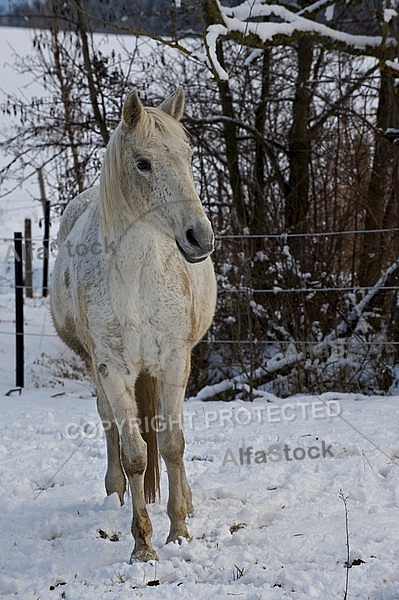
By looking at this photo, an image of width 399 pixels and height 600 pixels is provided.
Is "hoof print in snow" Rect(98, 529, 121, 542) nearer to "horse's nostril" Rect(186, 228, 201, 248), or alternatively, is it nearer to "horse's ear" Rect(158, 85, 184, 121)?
"horse's nostril" Rect(186, 228, 201, 248)

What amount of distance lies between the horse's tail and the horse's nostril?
0.85 m

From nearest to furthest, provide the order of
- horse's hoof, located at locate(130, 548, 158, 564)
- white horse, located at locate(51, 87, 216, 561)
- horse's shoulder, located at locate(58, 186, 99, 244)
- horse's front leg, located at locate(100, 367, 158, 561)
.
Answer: white horse, located at locate(51, 87, 216, 561), horse's hoof, located at locate(130, 548, 158, 564), horse's front leg, located at locate(100, 367, 158, 561), horse's shoulder, located at locate(58, 186, 99, 244)

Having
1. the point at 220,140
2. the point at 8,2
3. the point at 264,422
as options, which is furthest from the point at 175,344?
the point at 8,2

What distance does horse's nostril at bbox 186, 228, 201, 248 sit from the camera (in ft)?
8.38

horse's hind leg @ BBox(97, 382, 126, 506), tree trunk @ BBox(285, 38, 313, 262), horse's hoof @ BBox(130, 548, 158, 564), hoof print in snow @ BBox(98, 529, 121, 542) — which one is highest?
tree trunk @ BBox(285, 38, 313, 262)

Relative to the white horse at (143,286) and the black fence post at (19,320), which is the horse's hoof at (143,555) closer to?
the white horse at (143,286)

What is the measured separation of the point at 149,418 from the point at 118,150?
50.7 inches

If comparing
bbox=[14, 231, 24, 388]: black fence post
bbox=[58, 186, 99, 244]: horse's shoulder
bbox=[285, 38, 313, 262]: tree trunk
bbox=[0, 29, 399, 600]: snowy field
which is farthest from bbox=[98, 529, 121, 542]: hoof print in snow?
bbox=[285, 38, 313, 262]: tree trunk

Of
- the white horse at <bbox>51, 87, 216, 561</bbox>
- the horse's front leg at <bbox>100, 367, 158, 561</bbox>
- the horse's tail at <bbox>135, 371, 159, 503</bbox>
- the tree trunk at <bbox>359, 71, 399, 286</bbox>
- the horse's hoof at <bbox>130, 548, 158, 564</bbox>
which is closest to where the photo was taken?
the white horse at <bbox>51, 87, 216, 561</bbox>

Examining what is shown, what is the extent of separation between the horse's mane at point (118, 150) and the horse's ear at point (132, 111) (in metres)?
0.02

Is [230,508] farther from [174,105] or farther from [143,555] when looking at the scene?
[174,105]

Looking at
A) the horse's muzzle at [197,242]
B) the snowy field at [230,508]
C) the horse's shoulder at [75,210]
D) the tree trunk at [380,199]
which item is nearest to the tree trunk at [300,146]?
the tree trunk at [380,199]

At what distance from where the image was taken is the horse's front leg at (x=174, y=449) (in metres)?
3.06

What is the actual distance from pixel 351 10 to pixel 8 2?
4.32 m
